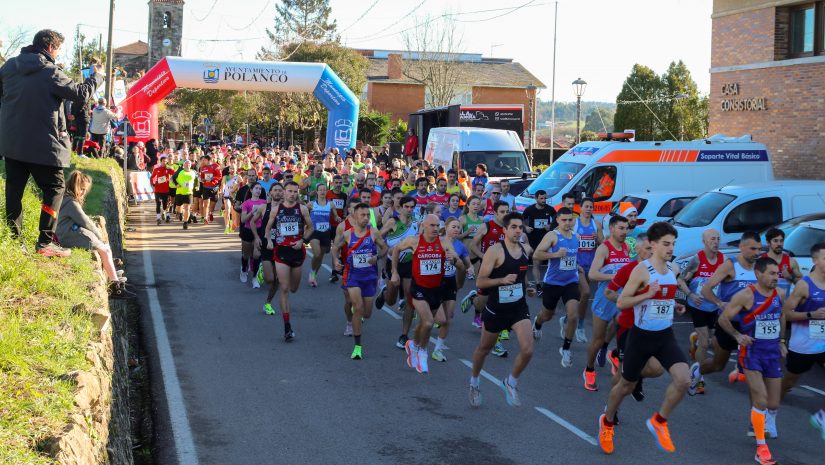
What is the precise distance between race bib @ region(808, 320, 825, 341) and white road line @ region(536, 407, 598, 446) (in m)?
2.17

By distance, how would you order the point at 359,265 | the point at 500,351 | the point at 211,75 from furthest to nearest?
the point at 211,75 < the point at 500,351 < the point at 359,265

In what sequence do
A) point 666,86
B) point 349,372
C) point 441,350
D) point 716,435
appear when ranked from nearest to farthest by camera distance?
1. point 716,435
2. point 349,372
3. point 441,350
4. point 666,86

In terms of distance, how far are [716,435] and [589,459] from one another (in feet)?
4.97

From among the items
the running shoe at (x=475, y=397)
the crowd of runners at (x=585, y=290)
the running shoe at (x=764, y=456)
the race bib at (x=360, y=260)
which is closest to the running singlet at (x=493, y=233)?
the crowd of runners at (x=585, y=290)

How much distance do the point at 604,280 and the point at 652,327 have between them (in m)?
2.16

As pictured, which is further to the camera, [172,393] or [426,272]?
[426,272]

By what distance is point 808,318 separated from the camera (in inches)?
325

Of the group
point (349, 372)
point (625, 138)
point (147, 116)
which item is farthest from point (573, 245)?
point (147, 116)

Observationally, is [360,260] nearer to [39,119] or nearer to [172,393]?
[172,393]

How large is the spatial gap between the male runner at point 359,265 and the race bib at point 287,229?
1012 millimetres

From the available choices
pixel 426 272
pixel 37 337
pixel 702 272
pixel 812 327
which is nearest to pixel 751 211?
pixel 702 272

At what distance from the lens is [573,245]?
10945 millimetres

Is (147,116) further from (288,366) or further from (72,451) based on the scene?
(72,451)

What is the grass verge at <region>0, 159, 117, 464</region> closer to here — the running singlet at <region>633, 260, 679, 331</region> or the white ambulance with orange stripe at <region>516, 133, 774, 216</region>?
the running singlet at <region>633, 260, 679, 331</region>
